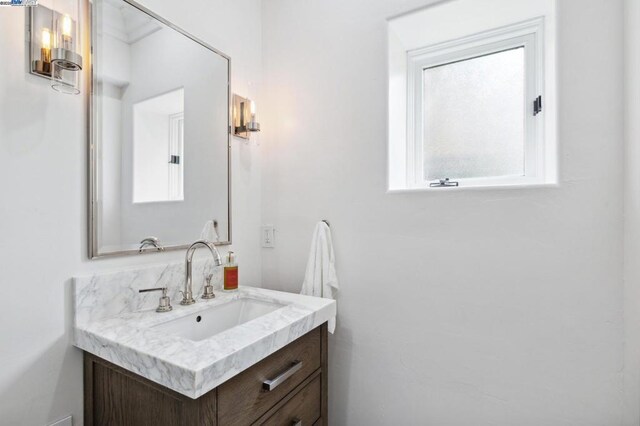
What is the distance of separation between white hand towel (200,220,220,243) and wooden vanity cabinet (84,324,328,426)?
576mm

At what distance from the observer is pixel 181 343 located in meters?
0.84

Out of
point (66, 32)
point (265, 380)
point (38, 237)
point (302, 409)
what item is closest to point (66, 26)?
point (66, 32)

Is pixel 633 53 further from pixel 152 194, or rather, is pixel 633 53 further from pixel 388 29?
pixel 152 194

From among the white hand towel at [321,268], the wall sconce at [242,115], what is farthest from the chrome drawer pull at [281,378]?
the wall sconce at [242,115]

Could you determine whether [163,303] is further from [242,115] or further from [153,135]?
[242,115]

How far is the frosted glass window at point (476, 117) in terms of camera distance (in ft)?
4.27

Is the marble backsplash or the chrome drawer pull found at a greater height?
the marble backsplash

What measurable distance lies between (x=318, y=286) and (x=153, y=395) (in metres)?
0.75

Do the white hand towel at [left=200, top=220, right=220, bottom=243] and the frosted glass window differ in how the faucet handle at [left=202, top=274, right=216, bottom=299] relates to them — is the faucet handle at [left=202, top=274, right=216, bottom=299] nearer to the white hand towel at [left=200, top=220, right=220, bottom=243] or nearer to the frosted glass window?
the white hand towel at [left=200, top=220, right=220, bottom=243]

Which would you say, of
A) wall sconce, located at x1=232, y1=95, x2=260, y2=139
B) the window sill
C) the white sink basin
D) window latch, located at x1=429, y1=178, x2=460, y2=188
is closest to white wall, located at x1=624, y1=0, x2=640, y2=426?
the window sill

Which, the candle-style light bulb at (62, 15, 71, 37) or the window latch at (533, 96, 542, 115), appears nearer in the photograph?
the candle-style light bulb at (62, 15, 71, 37)

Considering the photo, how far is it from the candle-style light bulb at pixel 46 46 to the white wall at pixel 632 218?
1638 millimetres

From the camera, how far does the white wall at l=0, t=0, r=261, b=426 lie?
0.85 meters

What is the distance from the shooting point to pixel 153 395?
0.82m
